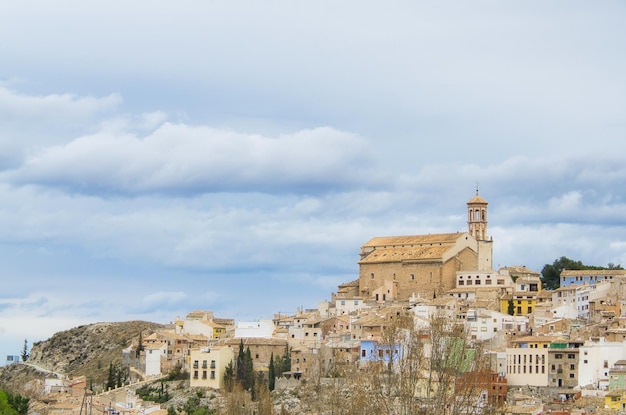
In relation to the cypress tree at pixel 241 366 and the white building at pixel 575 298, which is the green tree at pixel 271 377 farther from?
the white building at pixel 575 298

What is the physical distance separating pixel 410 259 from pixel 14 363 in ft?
111

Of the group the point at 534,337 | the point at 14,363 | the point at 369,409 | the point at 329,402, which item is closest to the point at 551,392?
the point at 534,337

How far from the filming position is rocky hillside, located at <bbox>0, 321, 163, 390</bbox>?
91938 millimetres

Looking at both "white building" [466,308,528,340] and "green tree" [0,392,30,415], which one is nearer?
"green tree" [0,392,30,415]

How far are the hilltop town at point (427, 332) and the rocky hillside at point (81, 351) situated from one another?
3.75 meters

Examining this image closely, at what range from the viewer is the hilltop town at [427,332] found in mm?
66750

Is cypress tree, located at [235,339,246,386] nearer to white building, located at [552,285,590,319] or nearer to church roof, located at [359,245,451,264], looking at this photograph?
church roof, located at [359,245,451,264]

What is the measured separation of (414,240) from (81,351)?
25.8 meters

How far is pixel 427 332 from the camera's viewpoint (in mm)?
52094

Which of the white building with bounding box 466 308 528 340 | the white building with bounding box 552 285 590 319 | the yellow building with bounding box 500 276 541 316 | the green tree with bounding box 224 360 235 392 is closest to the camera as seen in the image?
the green tree with bounding box 224 360 235 392

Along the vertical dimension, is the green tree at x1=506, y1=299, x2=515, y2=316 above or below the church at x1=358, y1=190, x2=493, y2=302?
below

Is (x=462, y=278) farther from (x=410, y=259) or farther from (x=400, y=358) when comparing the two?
(x=400, y=358)

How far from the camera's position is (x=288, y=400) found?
6956 centimetres

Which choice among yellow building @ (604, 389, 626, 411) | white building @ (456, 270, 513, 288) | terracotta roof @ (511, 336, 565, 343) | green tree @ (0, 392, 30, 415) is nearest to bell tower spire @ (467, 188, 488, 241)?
white building @ (456, 270, 513, 288)
